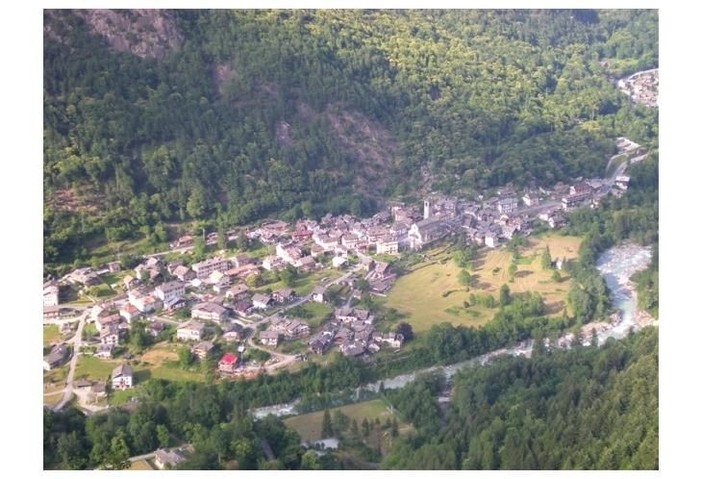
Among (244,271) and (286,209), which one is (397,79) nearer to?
(286,209)

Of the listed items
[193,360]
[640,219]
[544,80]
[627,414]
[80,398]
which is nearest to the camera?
[627,414]

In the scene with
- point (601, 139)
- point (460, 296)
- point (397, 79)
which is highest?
point (397, 79)

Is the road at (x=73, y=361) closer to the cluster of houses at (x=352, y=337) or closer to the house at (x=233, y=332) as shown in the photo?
the house at (x=233, y=332)

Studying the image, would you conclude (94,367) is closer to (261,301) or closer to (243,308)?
(243,308)

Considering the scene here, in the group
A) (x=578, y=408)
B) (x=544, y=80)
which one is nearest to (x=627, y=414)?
(x=578, y=408)

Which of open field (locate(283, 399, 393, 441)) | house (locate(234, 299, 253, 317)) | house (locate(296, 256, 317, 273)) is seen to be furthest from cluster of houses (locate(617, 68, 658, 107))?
open field (locate(283, 399, 393, 441))

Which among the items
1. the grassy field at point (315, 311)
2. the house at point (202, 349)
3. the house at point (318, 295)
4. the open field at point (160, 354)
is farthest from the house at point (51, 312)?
the house at point (318, 295)

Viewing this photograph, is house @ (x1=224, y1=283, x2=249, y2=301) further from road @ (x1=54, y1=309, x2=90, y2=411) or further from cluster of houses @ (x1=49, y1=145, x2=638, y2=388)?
road @ (x1=54, y1=309, x2=90, y2=411)
